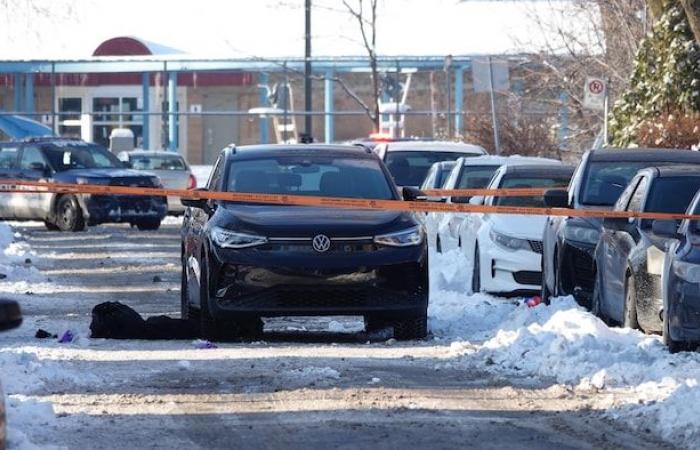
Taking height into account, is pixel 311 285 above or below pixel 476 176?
below

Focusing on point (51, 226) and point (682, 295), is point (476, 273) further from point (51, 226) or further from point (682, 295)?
point (51, 226)

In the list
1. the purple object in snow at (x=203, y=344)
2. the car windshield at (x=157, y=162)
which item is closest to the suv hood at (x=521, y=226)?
the purple object in snow at (x=203, y=344)

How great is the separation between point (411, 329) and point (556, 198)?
2.99 m

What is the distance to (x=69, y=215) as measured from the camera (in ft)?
101

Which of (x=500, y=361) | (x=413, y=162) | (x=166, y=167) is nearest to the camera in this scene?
(x=500, y=361)

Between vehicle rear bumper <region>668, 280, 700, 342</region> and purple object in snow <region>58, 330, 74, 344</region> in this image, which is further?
purple object in snow <region>58, 330, 74, 344</region>

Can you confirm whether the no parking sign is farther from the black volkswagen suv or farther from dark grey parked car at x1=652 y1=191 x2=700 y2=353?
dark grey parked car at x1=652 y1=191 x2=700 y2=353

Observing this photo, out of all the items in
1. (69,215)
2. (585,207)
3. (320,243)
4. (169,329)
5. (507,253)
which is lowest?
(69,215)

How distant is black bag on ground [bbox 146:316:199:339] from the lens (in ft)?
44.4

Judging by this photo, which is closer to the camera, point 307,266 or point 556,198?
point 307,266

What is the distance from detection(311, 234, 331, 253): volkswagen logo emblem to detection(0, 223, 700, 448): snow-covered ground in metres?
0.77

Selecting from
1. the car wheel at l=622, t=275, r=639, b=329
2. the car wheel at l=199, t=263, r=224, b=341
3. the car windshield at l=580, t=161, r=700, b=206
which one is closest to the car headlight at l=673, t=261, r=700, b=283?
the car wheel at l=622, t=275, r=639, b=329

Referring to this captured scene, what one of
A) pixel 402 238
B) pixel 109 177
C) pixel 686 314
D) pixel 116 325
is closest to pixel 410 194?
pixel 402 238

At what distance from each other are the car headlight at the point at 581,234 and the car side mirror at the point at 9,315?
32.6 feet
